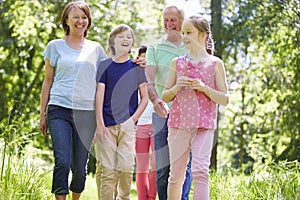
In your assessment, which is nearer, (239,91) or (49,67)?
(49,67)

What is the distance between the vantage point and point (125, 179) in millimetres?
3795

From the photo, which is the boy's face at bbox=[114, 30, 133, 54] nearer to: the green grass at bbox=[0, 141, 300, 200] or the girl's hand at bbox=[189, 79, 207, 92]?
the girl's hand at bbox=[189, 79, 207, 92]

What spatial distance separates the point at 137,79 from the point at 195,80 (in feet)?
2.37

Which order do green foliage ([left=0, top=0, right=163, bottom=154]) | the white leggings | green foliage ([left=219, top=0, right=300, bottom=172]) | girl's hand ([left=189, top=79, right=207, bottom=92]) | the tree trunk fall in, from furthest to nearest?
green foliage ([left=0, top=0, right=163, bottom=154]) < green foliage ([left=219, top=0, right=300, bottom=172]) < the tree trunk < girl's hand ([left=189, top=79, right=207, bottom=92]) < the white leggings

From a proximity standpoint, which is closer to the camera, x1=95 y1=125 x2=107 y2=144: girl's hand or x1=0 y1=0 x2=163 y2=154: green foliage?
x1=95 y1=125 x2=107 y2=144: girl's hand

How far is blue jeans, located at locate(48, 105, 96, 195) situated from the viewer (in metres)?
3.67

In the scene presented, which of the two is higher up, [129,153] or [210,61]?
[210,61]

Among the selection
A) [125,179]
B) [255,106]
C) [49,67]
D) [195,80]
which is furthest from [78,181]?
[255,106]

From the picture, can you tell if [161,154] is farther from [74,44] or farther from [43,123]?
[74,44]

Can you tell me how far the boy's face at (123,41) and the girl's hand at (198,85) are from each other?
2.28 feet

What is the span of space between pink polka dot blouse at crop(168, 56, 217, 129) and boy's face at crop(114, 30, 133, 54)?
49cm

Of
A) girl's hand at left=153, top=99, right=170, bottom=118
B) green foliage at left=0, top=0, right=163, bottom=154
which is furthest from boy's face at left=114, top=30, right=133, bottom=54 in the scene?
green foliage at left=0, top=0, right=163, bottom=154

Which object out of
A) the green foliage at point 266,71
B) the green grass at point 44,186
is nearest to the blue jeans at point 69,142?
the green grass at point 44,186

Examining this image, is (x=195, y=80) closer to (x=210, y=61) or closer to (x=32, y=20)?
(x=210, y=61)
